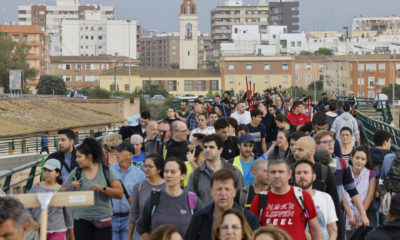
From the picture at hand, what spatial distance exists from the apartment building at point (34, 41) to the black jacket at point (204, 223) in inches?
5112

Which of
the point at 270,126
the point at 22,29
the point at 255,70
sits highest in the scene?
the point at 22,29

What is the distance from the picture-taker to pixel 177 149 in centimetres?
1092

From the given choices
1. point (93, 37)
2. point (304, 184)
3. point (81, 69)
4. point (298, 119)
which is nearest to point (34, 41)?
point (81, 69)

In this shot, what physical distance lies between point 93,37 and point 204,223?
588ft

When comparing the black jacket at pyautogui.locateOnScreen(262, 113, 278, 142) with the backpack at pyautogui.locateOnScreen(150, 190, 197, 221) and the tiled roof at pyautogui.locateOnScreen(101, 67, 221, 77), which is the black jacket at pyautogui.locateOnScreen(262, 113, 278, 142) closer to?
the backpack at pyautogui.locateOnScreen(150, 190, 197, 221)

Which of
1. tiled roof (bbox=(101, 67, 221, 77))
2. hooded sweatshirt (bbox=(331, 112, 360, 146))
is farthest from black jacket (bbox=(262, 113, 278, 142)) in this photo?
tiled roof (bbox=(101, 67, 221, 77))

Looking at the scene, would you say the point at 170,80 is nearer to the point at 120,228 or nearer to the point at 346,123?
the point at 346,123

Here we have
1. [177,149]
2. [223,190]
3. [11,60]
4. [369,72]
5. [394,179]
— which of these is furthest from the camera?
[369,72]

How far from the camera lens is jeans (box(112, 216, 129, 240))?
9180 mm

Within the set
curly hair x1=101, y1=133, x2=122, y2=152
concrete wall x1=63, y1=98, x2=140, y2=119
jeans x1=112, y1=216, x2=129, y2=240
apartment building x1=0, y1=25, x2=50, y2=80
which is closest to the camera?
jeans x1=112, y1=216, x2=129, y2=240

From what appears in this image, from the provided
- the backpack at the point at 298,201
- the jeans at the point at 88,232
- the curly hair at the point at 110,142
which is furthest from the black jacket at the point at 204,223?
the curly hair at the point at 110,142

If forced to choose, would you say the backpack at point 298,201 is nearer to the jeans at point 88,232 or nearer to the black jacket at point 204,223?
the black jacket at point 204,223

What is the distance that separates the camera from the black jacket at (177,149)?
1084cm

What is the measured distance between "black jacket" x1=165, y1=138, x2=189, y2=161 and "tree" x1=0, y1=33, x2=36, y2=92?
110 m
